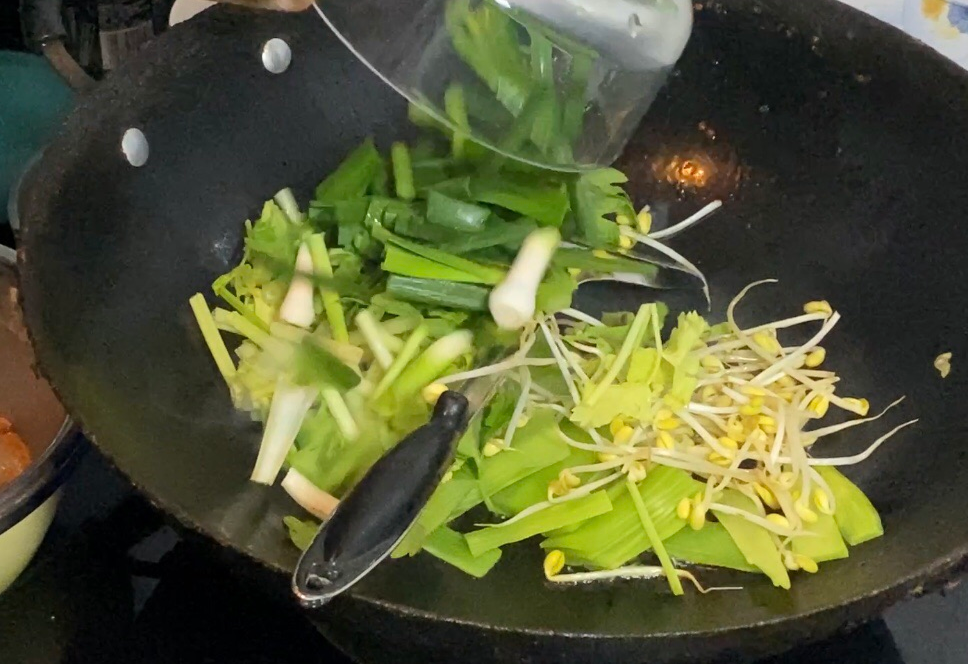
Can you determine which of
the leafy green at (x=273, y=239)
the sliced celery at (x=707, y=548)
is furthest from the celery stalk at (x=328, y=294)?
the sliced celery at (x=707, y=548)

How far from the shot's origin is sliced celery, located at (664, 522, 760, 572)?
2.56 feet

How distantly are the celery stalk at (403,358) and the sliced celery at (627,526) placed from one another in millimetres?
200

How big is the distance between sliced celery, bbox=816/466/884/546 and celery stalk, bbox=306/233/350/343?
1.51ft

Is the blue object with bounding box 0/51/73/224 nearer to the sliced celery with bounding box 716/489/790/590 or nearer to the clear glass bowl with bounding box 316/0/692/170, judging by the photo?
the clear glass bowl with bounding box 316/0/692/170

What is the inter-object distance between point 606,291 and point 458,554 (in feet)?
1.31

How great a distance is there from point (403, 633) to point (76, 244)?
1.40ft

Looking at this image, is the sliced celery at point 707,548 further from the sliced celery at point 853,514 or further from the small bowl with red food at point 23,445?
the small bowl with red food at point 23,445

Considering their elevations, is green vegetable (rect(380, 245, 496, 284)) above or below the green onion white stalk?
below

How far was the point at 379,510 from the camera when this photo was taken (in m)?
0.63

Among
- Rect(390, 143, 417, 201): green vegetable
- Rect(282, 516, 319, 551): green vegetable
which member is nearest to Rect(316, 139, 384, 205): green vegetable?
Rect(390, 143, 417, 201): green vegetable

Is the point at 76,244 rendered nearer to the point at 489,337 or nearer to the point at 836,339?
the point at 489,337

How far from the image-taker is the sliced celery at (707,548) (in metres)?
0.78

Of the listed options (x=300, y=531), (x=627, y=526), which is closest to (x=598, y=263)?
(x=627, y=526)

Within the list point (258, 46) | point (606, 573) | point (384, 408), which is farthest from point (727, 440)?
point (258, 46)
